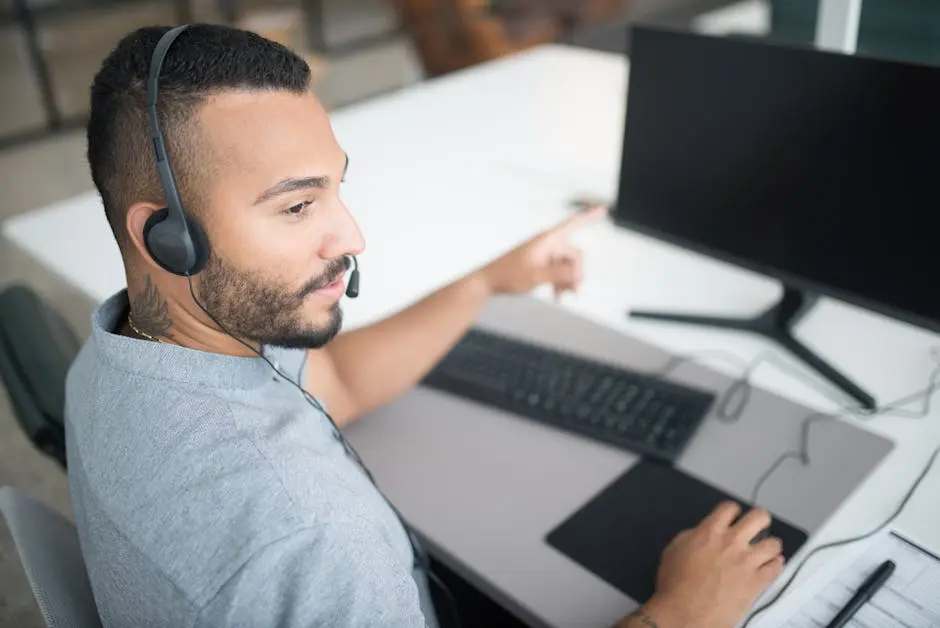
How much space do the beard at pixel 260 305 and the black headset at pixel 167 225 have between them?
3 cm

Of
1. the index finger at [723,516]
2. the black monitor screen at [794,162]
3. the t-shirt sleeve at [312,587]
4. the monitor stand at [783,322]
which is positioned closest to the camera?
the t-shirt sleeve at [312,587]

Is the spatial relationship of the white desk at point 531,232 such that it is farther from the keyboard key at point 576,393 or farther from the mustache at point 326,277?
the mustache at point 326,277

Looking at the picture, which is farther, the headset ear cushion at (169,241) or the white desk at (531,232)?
the white desk at (531,232)

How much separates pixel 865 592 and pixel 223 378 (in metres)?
0.69

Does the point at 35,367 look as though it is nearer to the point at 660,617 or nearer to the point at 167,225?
the point at 167,225

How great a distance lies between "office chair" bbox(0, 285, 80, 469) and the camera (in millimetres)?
920

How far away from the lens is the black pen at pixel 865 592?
826mm

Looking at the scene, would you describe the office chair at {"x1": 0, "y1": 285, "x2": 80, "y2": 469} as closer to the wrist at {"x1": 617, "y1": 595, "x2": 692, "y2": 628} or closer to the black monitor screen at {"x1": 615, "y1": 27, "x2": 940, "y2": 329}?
the wrist at {"x1": 617, "y1": 595, "x2": 692, "y2": 628}

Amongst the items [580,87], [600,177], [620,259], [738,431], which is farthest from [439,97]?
[738,431]

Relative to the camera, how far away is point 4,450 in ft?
7.34

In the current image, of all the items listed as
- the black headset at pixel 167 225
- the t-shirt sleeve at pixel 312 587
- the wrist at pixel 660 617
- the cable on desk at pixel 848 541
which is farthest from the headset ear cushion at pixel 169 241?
the cable on desk at pixel 848 541

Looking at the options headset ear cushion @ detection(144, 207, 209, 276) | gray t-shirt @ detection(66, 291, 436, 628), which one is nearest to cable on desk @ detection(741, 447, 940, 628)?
gray t-shirt @ detection(66, 291, 436, 628)

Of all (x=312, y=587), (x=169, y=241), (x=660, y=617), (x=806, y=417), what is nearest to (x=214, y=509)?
(x=312, y=587)

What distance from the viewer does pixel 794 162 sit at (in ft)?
3.83
